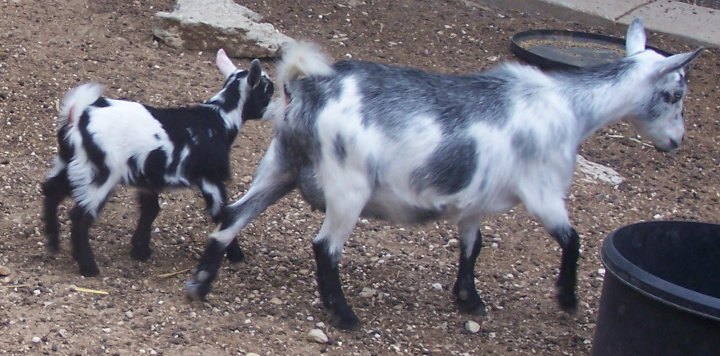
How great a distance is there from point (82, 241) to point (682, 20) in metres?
6.45

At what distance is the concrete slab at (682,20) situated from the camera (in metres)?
8.69

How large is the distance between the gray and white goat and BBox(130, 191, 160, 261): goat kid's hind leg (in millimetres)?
460

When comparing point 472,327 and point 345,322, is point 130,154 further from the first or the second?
point 472,327

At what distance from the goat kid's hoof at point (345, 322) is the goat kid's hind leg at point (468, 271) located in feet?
1.87

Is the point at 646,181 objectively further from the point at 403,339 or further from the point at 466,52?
the point at 403,339

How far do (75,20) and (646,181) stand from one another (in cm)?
419

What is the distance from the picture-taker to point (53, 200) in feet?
14.7

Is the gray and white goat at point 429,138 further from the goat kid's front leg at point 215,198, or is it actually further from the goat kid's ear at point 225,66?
the goat kid's ear at point 225,66

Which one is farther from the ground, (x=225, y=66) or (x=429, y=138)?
(x=429, y=138)

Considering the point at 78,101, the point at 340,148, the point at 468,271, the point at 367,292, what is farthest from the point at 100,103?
the point at 468,271

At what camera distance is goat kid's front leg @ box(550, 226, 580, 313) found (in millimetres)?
4141

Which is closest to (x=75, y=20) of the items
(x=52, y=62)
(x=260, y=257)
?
(x=52, y=62)

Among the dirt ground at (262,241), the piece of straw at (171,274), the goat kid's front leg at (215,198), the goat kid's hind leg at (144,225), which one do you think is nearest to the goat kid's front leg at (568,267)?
the dirt ground at (262,241)

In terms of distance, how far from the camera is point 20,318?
3.95 meters
